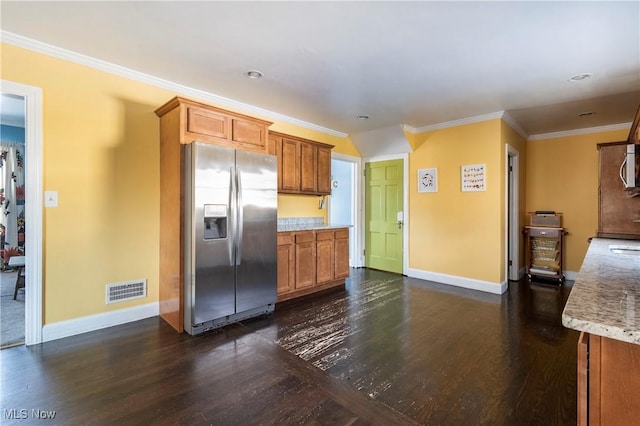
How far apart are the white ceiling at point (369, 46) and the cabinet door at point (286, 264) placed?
1.74 metres

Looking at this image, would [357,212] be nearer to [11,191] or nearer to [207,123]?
[207,123]

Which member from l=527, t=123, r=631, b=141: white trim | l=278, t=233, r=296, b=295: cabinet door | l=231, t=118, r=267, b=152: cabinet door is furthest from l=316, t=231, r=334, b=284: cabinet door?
l=527, t=123, r=631, b=141: white trim

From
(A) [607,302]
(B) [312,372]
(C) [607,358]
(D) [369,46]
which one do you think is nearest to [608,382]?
(C) [607,358]

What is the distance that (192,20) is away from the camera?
2.14 meters

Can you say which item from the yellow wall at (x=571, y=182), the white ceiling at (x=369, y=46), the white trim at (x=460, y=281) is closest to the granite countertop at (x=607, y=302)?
the white ceiling at (x=369, y=46)

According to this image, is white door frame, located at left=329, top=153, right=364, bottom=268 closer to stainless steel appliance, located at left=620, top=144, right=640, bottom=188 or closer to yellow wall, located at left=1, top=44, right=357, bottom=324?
yellow wall, located at left=1, top=44, right=357, bottom=324

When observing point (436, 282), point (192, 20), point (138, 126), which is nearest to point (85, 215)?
point (138, 126)

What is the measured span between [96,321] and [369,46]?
3.48m

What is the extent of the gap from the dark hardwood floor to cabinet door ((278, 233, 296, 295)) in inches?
16.7

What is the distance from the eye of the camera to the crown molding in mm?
2436

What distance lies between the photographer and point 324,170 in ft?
15.4

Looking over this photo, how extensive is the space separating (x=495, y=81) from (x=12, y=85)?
436cm

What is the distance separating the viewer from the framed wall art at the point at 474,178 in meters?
4.28

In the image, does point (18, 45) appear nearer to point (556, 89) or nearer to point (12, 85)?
point (12, 85)
